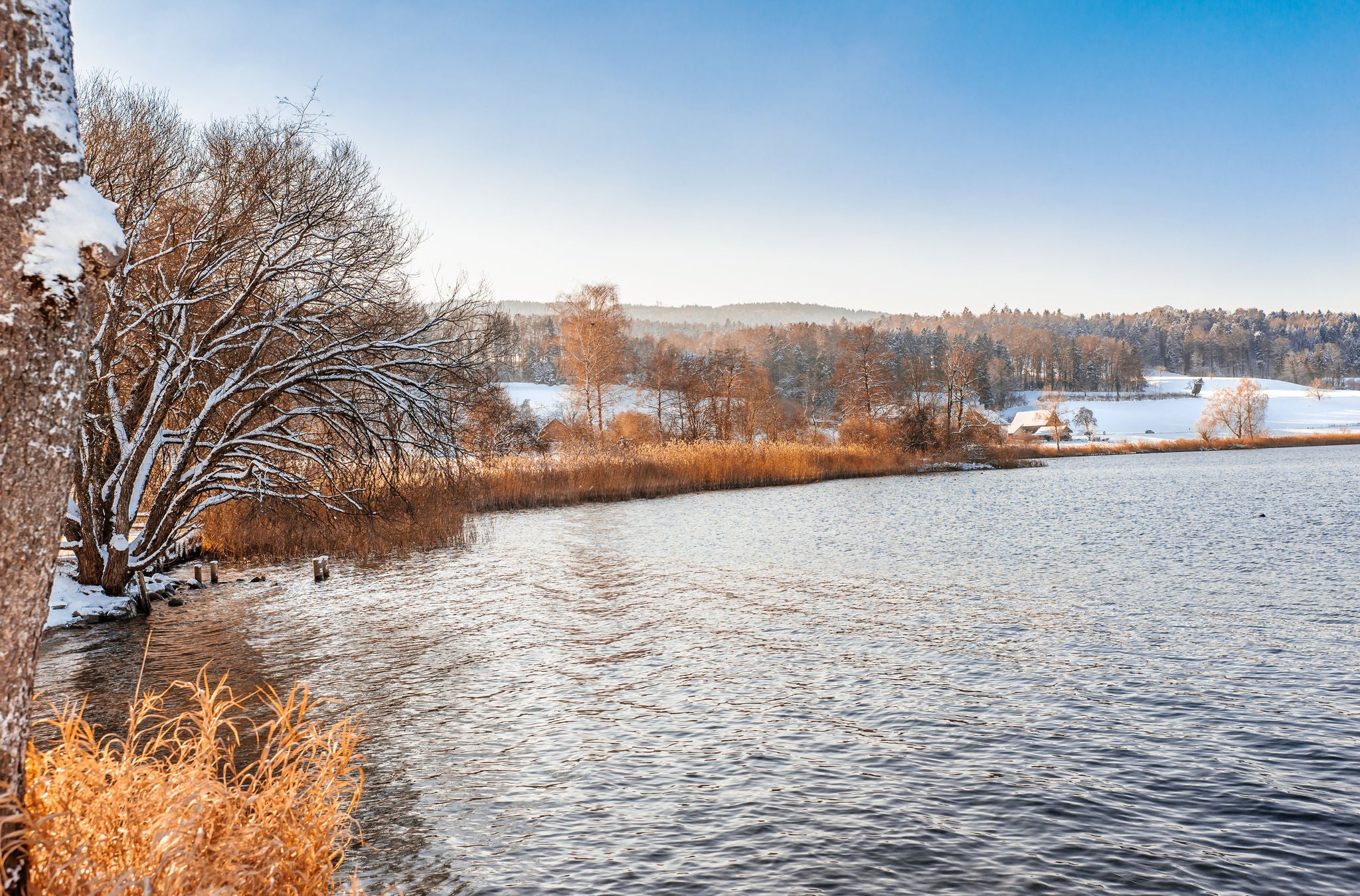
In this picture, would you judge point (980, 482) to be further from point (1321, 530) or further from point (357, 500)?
point (357, 500)

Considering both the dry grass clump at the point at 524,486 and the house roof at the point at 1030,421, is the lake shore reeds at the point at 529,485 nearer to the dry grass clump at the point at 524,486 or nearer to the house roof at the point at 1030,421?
the dry grass clump at the point at 524,486

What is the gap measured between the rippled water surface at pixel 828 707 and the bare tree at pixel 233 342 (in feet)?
6.83

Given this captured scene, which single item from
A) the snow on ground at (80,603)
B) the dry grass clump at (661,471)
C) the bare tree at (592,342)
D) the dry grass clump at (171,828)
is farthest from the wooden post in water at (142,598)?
the bare tree at (592,342)

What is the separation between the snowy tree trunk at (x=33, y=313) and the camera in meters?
3.09

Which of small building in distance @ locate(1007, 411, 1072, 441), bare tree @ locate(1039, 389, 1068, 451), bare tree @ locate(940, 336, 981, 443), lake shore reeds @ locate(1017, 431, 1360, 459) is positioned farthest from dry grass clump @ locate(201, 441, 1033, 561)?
small building in distance @ locate(1007, 411, 1072, 441)

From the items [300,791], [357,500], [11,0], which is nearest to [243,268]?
[357,500]

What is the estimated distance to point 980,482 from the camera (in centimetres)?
3944

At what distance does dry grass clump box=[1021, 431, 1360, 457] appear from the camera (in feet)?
225

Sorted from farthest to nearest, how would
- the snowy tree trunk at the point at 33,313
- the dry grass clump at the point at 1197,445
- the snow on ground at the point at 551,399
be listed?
the dry grass clump at the point at 1197,445 → the snow on ground at the point at 551,399 → the snowy tree trunk at the point at 33,313

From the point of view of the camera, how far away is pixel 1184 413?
108250mm

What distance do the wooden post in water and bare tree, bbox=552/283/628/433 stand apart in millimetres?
32948

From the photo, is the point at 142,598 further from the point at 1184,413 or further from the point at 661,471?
the point at 1184,413

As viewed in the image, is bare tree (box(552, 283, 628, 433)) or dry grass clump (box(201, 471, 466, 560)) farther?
bare tree (box(552, 283, 628, 433))

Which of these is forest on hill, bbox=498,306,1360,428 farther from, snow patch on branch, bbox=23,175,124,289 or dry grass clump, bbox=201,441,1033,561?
snow patch on branch, bbox=23,175,124,289
